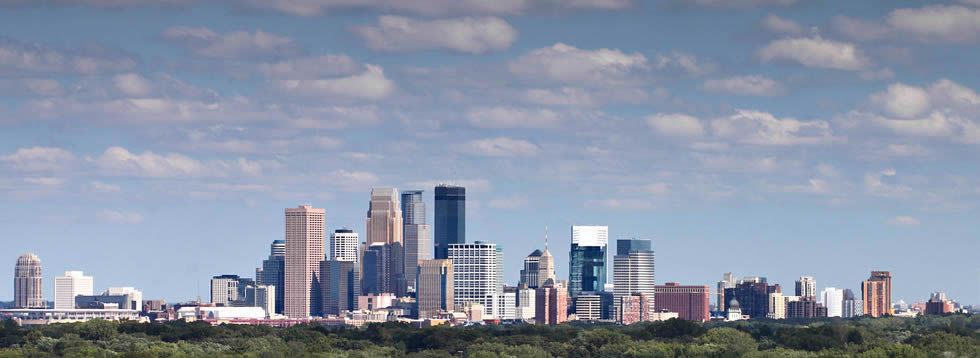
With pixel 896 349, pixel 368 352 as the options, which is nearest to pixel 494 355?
pixel 368 352

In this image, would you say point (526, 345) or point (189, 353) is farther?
point (526, 345)

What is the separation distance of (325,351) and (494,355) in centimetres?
2572

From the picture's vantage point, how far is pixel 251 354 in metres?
169

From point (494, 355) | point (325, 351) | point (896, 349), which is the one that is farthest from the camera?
point (325, 351)

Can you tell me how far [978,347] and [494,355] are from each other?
167ft

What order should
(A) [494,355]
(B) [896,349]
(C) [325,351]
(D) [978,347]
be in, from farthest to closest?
(C) [325,351] → (A) [494,355] → (D) [978,347] → (B) [896,349]

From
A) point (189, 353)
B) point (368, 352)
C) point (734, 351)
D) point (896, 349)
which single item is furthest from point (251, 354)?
point (896, 349)

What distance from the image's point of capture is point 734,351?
178 metres

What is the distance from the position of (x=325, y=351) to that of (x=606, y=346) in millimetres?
34199

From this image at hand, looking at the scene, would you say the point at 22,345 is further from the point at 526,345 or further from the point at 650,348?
the point at 650,348

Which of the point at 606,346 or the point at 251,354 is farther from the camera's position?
the point at 606,346

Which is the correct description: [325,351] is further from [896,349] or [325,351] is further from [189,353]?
[896,349]

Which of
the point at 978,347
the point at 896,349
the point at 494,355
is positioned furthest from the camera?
the point at 494,355

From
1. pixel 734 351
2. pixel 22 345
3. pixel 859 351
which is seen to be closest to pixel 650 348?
pixel 734 351
